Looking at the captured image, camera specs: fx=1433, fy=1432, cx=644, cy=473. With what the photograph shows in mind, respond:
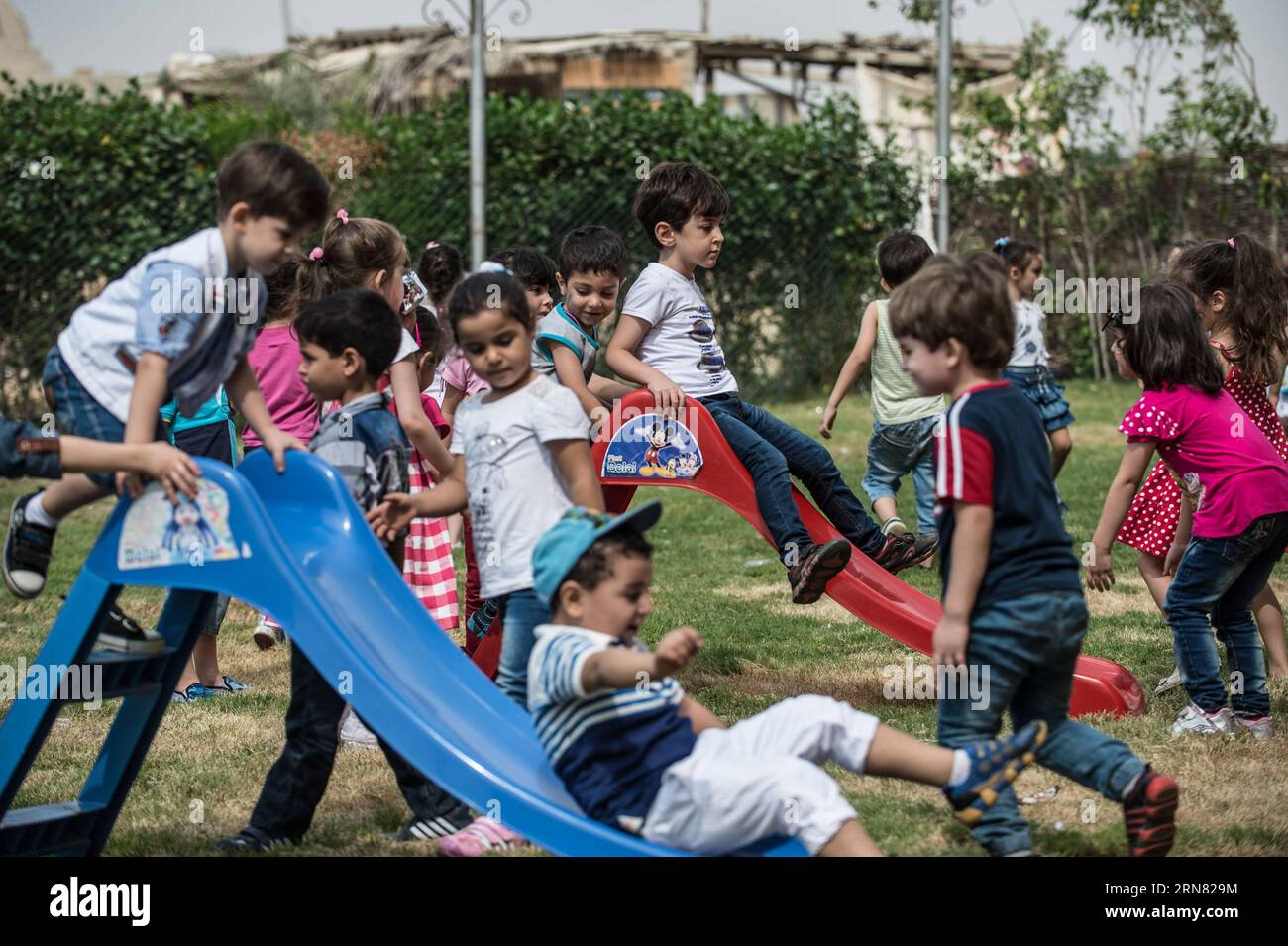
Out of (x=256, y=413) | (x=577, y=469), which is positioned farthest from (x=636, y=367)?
(x=256, y=413)

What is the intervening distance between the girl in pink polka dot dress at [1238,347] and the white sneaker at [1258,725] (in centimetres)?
54

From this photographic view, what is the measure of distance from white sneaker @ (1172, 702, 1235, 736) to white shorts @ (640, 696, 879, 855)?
2091 millimetres

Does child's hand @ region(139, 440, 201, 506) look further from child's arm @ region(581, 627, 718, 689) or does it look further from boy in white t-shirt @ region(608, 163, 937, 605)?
boy in white t-shirt @ region(608, 163, 937, 605)

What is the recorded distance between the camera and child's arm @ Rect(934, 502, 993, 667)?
130 inches

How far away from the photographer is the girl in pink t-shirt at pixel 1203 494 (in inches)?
179

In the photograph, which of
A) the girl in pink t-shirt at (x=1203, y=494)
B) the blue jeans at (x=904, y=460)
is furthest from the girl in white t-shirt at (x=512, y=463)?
the blue jeans at (x=904, y=460)

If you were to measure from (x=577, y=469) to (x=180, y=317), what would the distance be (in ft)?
3.47

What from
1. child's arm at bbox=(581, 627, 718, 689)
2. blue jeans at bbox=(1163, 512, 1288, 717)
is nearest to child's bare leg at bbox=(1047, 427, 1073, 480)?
blue jeans at bbox=(1163, 512, 1288, 717)

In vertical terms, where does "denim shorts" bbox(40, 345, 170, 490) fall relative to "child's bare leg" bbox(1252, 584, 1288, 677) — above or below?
above

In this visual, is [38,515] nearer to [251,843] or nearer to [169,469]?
[169,469]

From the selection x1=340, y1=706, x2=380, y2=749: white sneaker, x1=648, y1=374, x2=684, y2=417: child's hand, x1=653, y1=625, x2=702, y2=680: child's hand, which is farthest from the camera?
x1=648, y1=374, x2=684, y2=417: child's hand

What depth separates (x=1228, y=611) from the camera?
478 cm

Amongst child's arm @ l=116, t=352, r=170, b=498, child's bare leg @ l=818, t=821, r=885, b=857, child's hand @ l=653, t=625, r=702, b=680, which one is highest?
child's arm @ l=116, t=352, r=170, b=498
